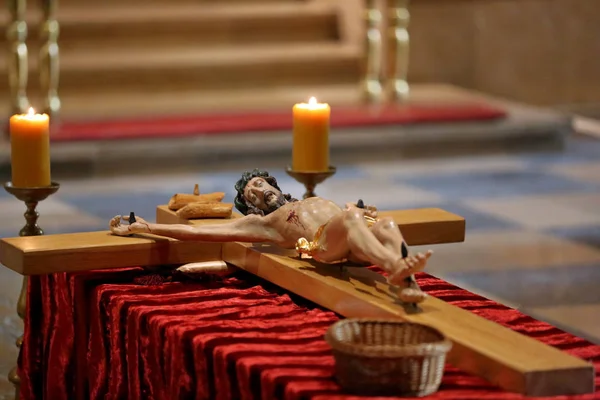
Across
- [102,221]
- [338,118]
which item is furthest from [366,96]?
[102,221]

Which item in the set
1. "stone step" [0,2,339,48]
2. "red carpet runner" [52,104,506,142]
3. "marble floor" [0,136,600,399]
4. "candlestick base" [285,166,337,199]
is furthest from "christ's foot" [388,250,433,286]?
"stone step" [0,2,339,48]

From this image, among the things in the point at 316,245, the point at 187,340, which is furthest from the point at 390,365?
the point at 316,245

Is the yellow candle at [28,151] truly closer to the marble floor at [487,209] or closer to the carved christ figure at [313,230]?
the carved christ figure at [313,230]

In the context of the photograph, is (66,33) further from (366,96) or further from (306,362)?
(306,362)

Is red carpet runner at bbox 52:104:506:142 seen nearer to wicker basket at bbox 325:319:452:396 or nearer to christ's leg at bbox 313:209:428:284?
christ's leg at bbox 313:209:428:284

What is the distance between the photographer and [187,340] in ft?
8.31

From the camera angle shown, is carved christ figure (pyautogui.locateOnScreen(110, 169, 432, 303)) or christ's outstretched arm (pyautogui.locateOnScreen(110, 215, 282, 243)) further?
christ's outstretched arm (pyautogui.locateOnScreen(110, 215, 282, 243))

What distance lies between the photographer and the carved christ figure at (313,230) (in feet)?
8.14

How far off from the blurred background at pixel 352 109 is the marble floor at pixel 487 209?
2 cm

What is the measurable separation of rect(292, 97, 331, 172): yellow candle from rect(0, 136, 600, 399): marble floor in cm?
115

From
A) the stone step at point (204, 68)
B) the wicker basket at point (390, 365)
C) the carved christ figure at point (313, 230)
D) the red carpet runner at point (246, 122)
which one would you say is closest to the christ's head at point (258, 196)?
the carved christ figure at point (313, 230)

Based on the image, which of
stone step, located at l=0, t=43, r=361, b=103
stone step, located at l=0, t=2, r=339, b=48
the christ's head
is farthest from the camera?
stone step, located at l=0, t=2, r=339, b=48

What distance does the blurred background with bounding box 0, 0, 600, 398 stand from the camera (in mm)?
6129

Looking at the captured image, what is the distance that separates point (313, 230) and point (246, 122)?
16.8 feet
